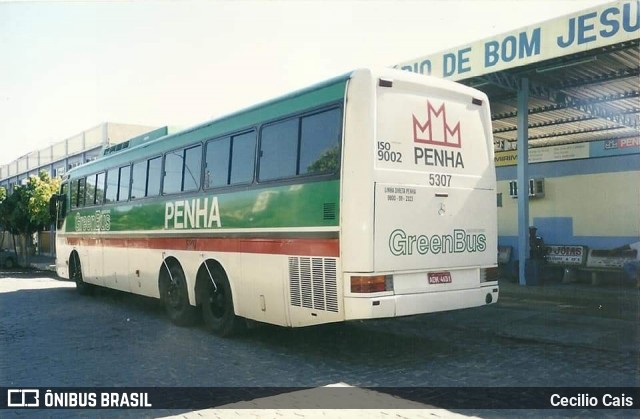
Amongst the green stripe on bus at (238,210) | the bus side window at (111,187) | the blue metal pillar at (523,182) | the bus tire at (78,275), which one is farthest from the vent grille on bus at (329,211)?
the bus tire at (78,275)

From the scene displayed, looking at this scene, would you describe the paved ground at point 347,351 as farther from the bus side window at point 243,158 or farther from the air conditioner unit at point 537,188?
the air conditioner unit at point 537,188

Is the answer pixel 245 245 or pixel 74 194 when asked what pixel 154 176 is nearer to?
pixel 245 245

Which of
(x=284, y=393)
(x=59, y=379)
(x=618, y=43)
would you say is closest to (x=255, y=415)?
(x=284, y=393)

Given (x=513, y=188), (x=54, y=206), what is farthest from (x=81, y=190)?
(x=513, y=188)

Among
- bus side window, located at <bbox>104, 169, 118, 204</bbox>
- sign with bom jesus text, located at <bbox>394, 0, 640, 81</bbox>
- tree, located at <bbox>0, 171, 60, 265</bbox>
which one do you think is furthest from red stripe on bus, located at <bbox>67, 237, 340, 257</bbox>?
tree, located at <bbox>0, 171, 60, 265</bbox>

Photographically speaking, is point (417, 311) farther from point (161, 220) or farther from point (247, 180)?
point (161, 220)

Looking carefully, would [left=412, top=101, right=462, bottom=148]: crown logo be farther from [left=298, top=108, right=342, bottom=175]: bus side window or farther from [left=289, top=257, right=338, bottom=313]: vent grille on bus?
[left=289, top=257, right=338, bottom=313]: vent grille on bus

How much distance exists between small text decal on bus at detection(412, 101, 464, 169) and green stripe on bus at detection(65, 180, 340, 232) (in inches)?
50.0

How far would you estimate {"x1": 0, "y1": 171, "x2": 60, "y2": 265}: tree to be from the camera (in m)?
33.0

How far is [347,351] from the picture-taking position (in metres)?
7.78

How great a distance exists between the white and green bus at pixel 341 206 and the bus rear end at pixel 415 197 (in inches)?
0.7

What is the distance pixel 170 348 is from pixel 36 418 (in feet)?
9.27

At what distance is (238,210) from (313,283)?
6.68 ft

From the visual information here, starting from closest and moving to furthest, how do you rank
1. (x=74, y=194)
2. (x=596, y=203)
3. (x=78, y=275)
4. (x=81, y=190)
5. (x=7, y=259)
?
1. (x=81, y=190)
2. (x=78, y=275)
3. (x=74, y=194)
4. (x=596, y=203)
5. (x=7, y=259)
